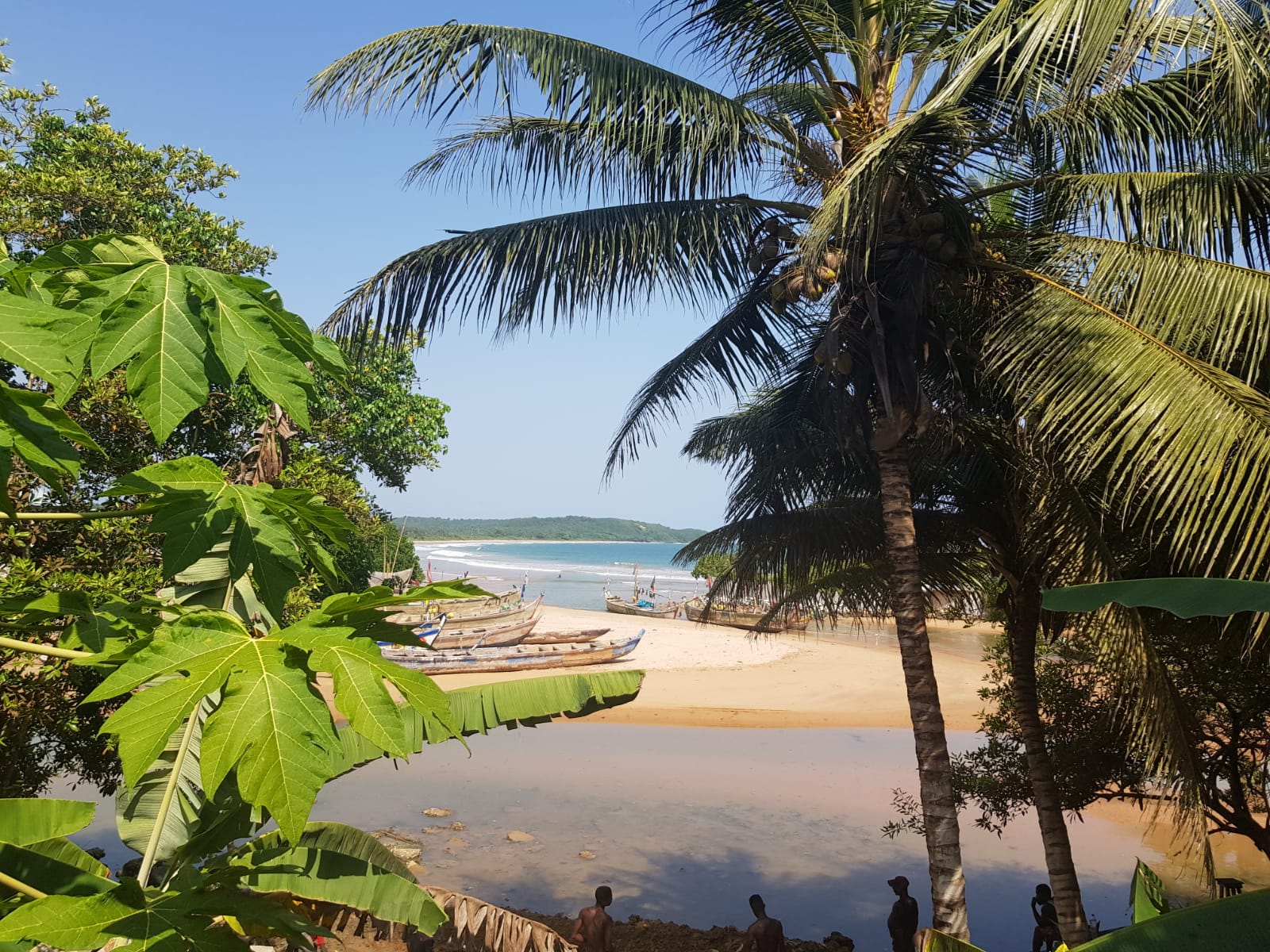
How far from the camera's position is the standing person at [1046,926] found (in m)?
7.47

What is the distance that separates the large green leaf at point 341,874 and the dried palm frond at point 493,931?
93cm

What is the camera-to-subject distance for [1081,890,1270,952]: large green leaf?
4.30 ft

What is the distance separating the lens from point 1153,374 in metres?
4.84

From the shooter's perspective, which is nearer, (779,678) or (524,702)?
(524,702)

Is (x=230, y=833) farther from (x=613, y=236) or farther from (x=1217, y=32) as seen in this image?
(x=1217, y=32)

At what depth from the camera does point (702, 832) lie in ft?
43.7

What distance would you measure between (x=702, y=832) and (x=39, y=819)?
12.1 meters

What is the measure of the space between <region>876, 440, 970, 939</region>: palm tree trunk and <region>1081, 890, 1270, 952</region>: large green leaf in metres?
4.48

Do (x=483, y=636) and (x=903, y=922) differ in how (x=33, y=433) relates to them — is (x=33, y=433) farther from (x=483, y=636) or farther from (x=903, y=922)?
(x=483, y=636)

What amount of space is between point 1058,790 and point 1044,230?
530 cm

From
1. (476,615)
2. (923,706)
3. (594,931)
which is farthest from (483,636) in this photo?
(923,706)

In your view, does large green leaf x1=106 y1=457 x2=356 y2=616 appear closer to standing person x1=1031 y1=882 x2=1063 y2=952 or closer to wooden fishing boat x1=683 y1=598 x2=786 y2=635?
wooden fishing boat x1=683 y1=598 x2=786 y2=635

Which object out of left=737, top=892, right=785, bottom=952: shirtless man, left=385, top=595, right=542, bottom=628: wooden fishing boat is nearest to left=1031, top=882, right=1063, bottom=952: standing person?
left=737, top=892, right=785, bottom=952: shirtless man

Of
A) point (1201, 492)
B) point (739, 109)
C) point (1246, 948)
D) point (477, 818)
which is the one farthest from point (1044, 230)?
point (477, 818)
